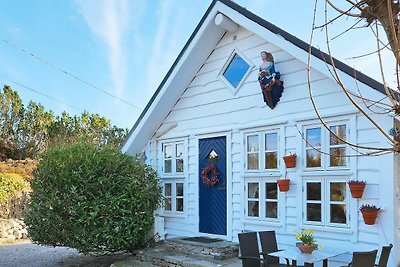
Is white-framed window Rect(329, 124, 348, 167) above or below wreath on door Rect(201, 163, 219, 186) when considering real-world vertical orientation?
above

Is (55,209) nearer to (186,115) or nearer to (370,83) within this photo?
(186,115)

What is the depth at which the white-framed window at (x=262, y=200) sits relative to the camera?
22.0 feet

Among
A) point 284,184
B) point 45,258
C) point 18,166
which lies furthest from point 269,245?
point 18,166

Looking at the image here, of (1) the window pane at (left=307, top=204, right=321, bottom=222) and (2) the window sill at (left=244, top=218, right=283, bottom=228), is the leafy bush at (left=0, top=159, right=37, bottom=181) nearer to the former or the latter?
(2) the window sill at (left=244, top=218, right=283, bottom=228)

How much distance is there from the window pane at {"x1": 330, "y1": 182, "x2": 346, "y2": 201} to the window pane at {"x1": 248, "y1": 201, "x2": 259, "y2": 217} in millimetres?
1566

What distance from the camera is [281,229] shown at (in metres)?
6.50

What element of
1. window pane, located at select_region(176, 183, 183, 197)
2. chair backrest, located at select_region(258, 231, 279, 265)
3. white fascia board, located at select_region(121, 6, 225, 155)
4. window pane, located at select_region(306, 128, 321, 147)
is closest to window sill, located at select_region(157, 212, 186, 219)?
window pane, located at select_region(176, 183, 183, 197)

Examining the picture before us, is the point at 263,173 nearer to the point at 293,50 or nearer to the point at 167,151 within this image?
the point at 293,50

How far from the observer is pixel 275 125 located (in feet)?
22.0

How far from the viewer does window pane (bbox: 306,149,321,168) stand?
6.07 m

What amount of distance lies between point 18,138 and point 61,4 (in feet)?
35.1

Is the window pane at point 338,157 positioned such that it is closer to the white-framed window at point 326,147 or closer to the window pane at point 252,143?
the white-framed window at point 326,147

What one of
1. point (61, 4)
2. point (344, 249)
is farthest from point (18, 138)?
point (344, 249)

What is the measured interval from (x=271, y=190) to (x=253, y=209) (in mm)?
568
